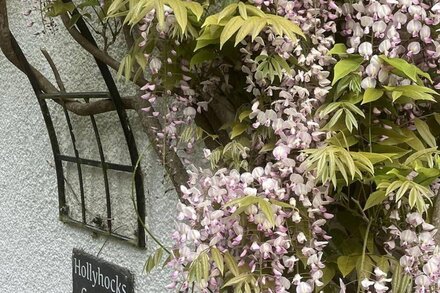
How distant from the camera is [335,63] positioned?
1.26m

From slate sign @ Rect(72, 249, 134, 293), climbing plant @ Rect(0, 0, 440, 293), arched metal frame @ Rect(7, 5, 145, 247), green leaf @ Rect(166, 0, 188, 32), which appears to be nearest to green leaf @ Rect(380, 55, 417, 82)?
climbing plant @ Rect(0, 0, 440, 293)

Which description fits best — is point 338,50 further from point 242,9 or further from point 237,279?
point 237,279

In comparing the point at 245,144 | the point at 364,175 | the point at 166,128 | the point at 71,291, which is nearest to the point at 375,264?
the point at 364,175

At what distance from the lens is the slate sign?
213 cm

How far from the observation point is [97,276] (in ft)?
7.35

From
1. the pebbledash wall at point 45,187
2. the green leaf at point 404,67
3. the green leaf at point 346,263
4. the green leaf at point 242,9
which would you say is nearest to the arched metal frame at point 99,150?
the pebbledash wall at point 45,187

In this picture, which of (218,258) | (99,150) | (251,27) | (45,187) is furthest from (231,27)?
(45,187)

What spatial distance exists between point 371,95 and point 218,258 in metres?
0.41

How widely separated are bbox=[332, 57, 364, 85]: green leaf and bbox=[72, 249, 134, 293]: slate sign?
1205 millimetres

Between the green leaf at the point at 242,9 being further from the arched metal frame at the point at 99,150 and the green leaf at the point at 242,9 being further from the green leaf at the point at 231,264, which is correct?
the arched metal frame at the point at 99,150

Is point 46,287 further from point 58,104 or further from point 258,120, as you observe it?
point 258,120

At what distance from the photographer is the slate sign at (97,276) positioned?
2.13 metres

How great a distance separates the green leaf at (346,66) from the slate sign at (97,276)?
47.4 inches

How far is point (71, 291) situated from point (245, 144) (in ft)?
4.53
